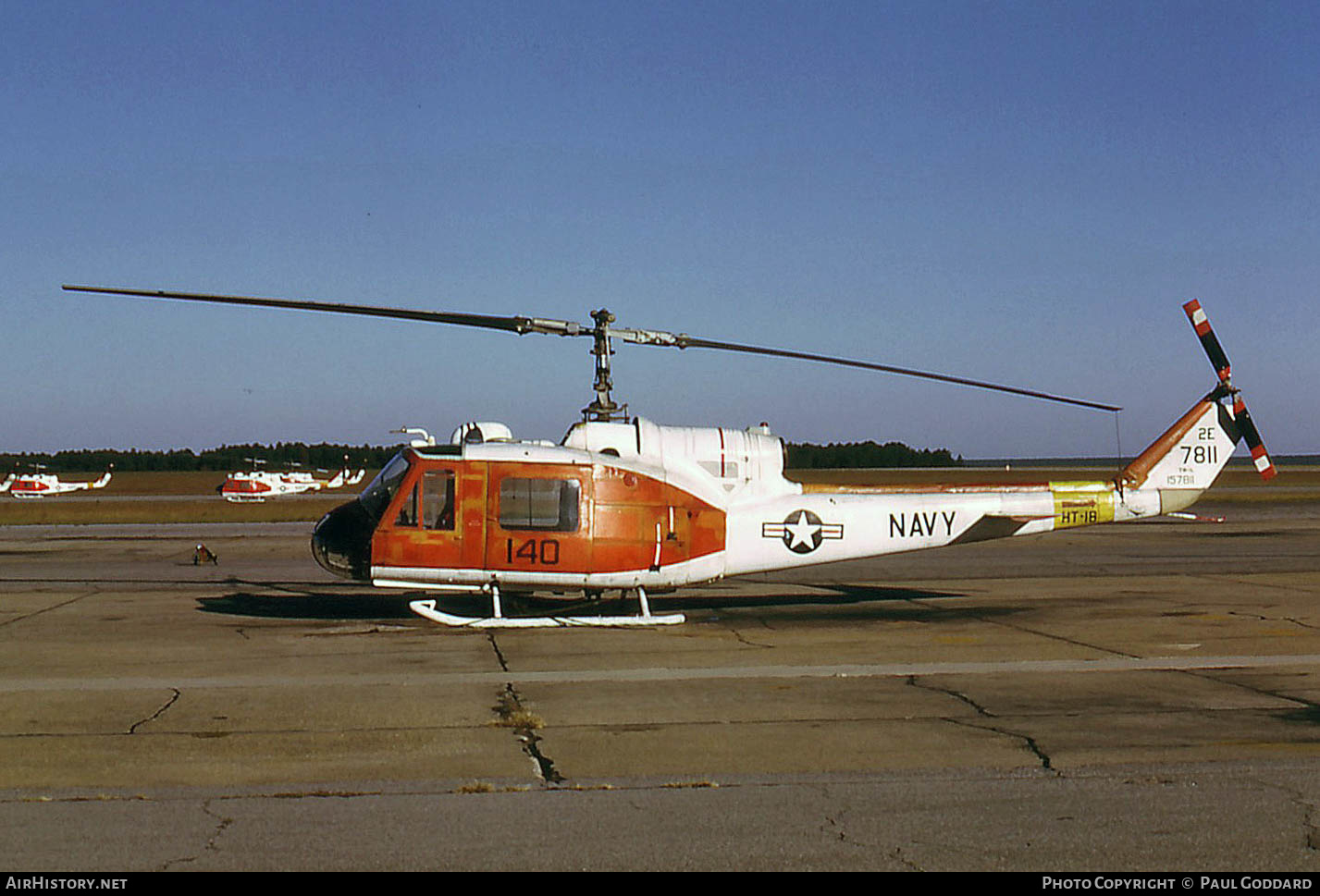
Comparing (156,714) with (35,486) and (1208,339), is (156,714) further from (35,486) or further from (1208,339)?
(35,486)

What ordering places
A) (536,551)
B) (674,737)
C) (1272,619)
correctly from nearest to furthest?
(674,737)
(536,551)
(1272,619)

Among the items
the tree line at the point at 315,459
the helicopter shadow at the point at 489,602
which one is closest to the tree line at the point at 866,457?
the tree line at the point at 315,459

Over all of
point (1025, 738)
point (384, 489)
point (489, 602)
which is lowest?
point (1025, 738)

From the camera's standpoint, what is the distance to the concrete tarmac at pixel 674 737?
6320mm

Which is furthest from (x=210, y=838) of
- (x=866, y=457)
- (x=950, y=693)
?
(x=866, y=457)

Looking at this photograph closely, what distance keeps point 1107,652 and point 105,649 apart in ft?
39.8

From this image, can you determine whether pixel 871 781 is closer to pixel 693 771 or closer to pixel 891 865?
pixel 693 771

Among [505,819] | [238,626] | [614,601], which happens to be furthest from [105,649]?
[505,819]

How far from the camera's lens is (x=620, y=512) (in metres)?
15.6

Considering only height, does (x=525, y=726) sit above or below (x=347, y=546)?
below

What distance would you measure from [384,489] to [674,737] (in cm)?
762

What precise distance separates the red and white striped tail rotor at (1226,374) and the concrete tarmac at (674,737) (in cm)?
244

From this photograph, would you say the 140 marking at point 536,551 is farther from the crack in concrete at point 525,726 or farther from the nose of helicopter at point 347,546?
the crack in concrete at point 525,726

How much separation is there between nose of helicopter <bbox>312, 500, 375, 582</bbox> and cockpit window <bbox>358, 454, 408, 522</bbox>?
12 centimetres
